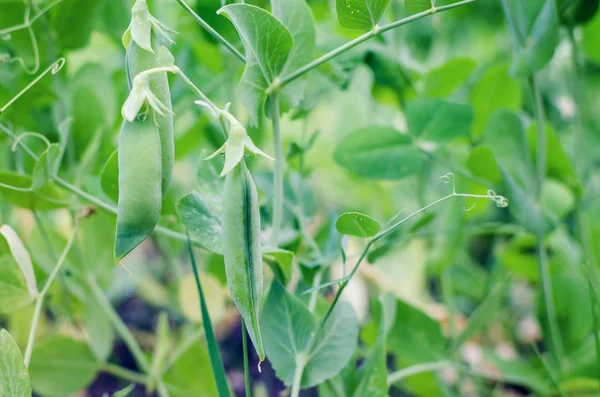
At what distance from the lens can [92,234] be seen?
0.55m

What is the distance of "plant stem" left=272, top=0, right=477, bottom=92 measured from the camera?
32cm

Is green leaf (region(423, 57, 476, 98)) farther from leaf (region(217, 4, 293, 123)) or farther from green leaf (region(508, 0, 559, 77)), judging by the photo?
leaf (region(217, 4, 293, 123))

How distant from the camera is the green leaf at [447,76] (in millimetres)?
555

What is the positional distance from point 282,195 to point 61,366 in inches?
11.5

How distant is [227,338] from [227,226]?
0.57 m

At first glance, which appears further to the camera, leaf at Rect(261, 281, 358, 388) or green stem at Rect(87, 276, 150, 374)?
green stem at Rect(87, 276, 150, 374)

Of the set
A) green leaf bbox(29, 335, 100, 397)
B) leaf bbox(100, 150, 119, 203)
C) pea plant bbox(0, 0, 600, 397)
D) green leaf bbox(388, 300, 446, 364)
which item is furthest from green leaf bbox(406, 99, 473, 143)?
green leaf bbox(29, 335, 100, 397)

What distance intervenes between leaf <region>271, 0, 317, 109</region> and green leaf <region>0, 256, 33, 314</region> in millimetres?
244

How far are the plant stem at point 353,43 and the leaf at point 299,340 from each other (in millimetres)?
137

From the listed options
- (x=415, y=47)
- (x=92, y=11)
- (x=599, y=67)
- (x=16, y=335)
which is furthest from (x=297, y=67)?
(x=599, y=67)

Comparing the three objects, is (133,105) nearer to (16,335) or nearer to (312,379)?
(312,379)

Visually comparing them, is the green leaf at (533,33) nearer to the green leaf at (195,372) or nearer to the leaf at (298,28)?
the leaf at (298,28)

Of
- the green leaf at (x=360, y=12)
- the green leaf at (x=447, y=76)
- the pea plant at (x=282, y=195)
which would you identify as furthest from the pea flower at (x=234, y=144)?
the green leaf at (x=447, y=76)

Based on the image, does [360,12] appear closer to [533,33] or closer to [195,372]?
[533,33]
